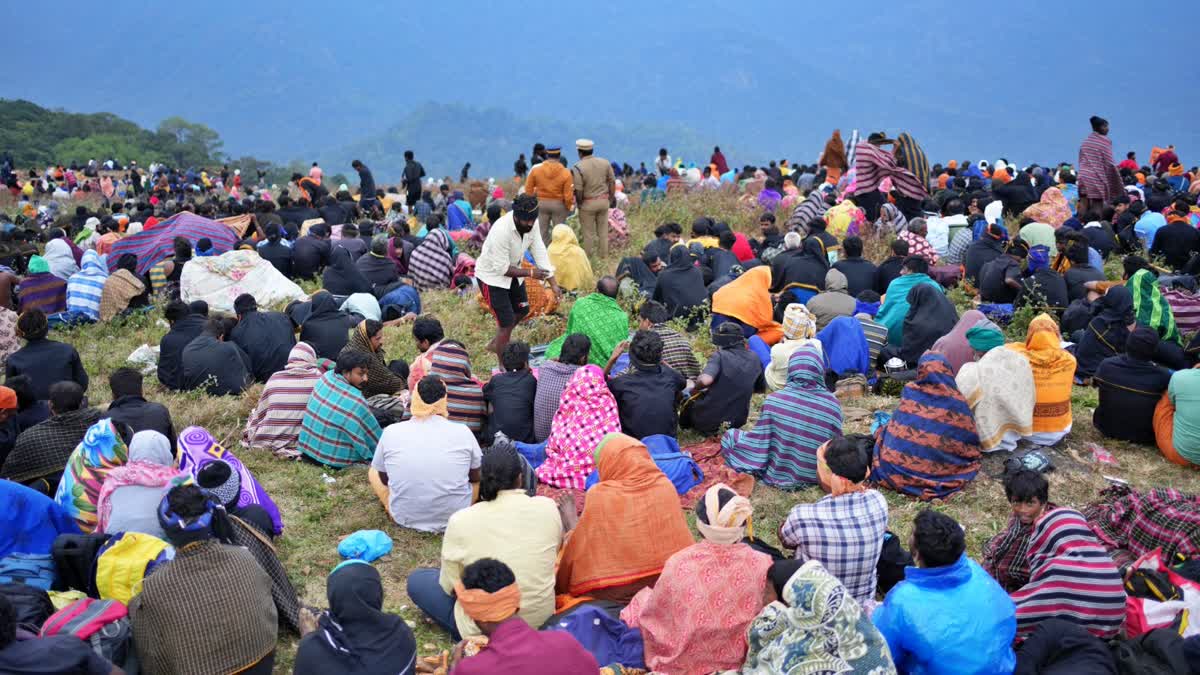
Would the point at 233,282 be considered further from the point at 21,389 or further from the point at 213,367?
the point at 21,389

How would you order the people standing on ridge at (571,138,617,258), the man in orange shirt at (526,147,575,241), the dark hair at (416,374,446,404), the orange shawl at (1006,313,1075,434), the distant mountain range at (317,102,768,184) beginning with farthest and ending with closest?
the distant mountain range at (317,102,768,184), the people standing on ridge at (571,138,617,258), the man in orange shirt at (526,147,575,241), the orange shawl at (1006,313,1075,434), the dark hair at (416,374,446,404)

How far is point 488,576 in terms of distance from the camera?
10.6 feet

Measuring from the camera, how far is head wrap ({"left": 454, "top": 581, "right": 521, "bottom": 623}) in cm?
320

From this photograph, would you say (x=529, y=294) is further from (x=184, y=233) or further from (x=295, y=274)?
(x=184, y=233)

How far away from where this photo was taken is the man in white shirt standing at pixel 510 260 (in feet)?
23.1

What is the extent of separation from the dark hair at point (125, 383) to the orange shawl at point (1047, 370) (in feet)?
17.2

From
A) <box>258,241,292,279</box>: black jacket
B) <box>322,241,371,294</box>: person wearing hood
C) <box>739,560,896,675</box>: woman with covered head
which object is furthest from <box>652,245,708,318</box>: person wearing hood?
<box>739,560,896,675</box>: woman with covered head

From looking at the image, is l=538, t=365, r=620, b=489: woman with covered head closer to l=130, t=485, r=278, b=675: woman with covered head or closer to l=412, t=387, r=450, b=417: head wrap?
l=412, t=387, r=450, b=417: head wrap

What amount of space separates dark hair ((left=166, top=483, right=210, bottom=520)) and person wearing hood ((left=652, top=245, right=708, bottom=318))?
5.56 meters

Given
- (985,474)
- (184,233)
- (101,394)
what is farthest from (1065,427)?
(184,233)

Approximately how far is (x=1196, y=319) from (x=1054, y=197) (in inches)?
213

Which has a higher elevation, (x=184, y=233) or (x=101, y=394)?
(x=184, y=233)

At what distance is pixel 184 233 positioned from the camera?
33.6 ft

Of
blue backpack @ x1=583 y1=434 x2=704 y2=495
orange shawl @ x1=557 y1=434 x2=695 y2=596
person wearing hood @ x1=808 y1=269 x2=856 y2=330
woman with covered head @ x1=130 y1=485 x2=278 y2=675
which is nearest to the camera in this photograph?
woman with covered head @ x1=130 y1=485 x2=278 y2=675
